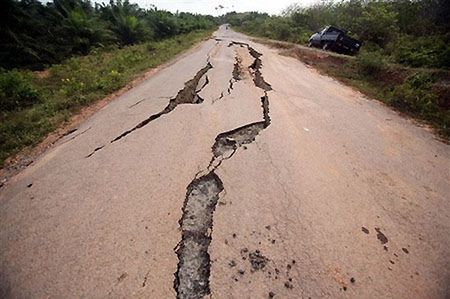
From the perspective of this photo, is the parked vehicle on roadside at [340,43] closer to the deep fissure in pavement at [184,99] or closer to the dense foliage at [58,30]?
the deep fissure in pavement at [184,99]

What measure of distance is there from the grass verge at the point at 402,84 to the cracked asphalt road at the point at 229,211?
5.18 feet


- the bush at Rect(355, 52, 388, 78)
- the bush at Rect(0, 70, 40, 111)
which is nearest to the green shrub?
the bush at Rect(355, 52, 388, 78)

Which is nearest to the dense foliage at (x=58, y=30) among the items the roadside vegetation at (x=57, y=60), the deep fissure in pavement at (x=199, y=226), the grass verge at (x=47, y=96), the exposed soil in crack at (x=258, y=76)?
Result: the roadside vegetation at (x=57, y=60)

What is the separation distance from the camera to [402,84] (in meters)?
8.51

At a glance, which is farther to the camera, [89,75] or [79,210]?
[89,75]

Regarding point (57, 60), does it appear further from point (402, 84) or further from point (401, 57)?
point (401, 57)

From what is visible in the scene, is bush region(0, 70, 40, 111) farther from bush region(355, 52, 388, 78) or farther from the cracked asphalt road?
bush region(355, 52, 388, 78)

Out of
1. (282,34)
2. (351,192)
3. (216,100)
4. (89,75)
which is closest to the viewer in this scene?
(351,192)

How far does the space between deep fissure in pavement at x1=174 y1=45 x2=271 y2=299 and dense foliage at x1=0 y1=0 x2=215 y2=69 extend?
1059 centimetres

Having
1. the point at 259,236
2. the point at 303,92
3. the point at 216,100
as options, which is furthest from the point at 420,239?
the point at 303,92

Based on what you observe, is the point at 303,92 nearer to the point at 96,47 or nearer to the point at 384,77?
the point at 384,77

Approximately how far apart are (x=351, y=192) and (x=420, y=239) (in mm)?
839

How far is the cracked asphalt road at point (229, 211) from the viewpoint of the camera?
8.07 ft

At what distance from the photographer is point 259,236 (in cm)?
285
